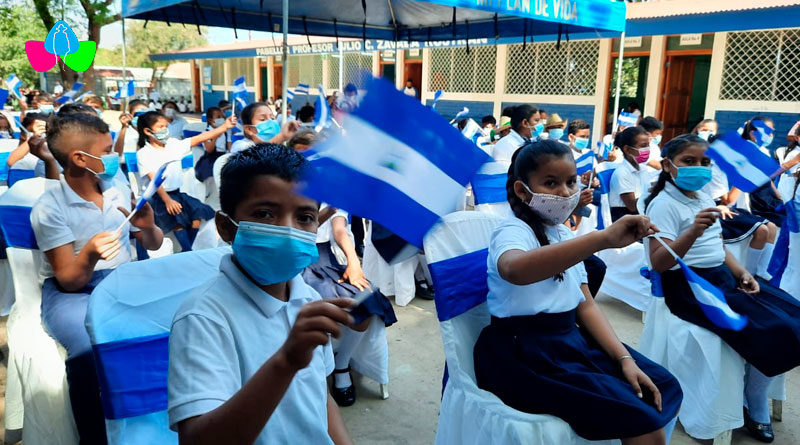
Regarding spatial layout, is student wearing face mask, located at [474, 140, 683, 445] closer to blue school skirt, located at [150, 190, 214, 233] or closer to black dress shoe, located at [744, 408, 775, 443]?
black dress shoe, located at [744, 408, 775, 443]

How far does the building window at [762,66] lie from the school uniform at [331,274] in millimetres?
9034

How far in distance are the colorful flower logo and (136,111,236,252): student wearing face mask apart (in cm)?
90

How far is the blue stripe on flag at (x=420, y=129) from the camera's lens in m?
0.95

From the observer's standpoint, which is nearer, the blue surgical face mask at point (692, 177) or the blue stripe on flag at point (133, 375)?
the blue stripe on flag at point (133, 375)

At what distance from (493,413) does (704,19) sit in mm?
8686

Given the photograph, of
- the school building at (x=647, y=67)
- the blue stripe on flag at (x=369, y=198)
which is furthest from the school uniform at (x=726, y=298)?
the school building at (x=647, y=67)

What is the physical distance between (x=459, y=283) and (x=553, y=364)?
17.2 inches

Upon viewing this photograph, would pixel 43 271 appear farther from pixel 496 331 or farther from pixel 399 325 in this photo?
pixel 399 325

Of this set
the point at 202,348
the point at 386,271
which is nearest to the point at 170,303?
the point at 202,348

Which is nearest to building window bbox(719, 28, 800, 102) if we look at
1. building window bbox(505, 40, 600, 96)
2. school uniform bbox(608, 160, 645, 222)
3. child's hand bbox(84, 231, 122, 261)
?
building window bbox(505, 40, 600, 96)

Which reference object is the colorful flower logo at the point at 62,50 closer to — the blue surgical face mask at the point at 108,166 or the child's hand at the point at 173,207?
the child's hand at the point at 173,207

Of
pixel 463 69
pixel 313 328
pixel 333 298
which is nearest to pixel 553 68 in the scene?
pixel 463 69

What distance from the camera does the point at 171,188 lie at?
167 inches

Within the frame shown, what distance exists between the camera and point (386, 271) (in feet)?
14.6
